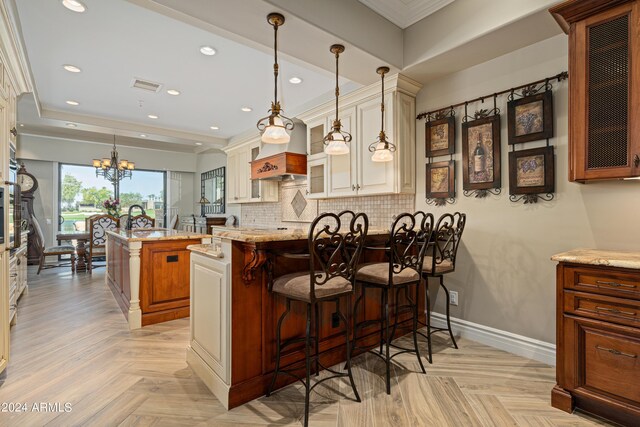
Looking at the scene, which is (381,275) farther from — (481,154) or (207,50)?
(207,50)

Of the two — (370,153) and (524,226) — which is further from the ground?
(370,153)

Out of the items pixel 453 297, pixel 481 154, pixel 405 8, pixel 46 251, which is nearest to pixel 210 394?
pixel 453 297

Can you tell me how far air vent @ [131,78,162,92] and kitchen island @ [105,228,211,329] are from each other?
6.18 ft

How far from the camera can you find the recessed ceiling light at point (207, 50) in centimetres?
305

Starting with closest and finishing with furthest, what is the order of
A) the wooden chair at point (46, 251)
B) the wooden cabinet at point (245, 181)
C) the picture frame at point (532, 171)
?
the picture frame at point (532, 171) < the wooden cabinet at point (245, 181) < the wooden chair at point (46, 251)

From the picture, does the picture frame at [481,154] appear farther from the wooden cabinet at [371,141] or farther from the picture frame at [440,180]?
the wooden cabinet at [371,141]

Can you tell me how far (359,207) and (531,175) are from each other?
187 cm

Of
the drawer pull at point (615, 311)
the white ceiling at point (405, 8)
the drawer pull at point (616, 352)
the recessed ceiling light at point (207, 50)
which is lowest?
the drawer pull at point (616, 352)

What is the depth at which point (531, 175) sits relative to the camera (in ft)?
8.31

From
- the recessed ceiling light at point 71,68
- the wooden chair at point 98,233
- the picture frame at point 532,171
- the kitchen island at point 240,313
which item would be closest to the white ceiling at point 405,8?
the picture frame at point 532,171

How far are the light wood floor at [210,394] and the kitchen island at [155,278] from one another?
1.02 ft

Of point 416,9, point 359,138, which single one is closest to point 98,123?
point 359,138

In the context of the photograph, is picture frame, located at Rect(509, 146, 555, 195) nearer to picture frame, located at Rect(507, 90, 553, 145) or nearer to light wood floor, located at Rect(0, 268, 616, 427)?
picture frame, located at Rect(507, 90, 553, 145)

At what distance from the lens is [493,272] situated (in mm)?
2803
